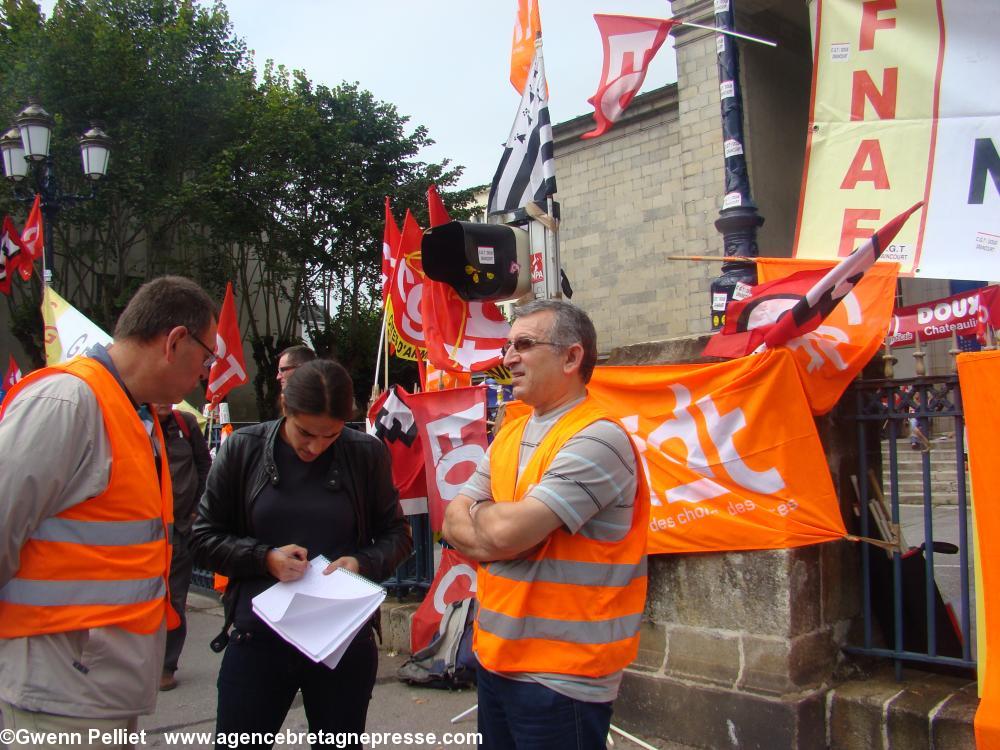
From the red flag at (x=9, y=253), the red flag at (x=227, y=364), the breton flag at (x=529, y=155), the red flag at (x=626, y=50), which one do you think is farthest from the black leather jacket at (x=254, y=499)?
the red flag at (x=9, y=253)

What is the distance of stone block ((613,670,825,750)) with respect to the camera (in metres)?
3.69

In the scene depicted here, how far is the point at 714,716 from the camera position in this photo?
3.93 metres

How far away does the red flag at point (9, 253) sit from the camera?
37.0ft

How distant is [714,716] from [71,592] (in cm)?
307

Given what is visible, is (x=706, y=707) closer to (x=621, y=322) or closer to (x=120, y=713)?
(x=120, y=713)

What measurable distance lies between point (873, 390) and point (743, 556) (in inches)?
40.3

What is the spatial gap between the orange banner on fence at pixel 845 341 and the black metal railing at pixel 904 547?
0.23 meters

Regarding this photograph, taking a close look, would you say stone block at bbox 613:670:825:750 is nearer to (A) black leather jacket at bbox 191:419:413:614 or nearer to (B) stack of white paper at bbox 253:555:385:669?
(A) black leather jacket at bbox 191:419:413:614

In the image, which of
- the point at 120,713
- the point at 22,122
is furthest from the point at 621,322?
the point at 120,713

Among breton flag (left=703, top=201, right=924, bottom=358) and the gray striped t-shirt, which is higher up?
breton flag (left=703, top=201, right=924, bottom=358)

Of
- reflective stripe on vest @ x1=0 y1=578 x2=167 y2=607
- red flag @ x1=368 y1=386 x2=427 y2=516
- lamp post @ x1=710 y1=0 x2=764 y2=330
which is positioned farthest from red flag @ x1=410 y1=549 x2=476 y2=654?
reflective stripe on vest @ x1=0 y1=578 x2=167 y2=607

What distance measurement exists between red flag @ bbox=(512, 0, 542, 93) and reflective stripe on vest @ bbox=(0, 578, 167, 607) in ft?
11.9

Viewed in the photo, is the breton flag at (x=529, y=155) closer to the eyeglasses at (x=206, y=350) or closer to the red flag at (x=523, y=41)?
the red flag at (x=523, y=41)

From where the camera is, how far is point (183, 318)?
2.26m
